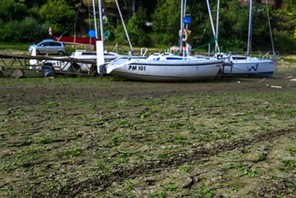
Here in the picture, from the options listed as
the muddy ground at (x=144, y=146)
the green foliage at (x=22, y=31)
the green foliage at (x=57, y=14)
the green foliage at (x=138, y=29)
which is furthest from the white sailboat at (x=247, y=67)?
the green foliage at (x=57, y=14)

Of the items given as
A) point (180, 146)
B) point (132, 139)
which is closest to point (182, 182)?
point (180, 146)

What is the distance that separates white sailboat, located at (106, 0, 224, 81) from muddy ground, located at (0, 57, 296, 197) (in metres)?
6.06

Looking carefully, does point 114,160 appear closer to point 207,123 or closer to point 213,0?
point 207,123

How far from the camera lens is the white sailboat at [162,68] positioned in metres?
22.6

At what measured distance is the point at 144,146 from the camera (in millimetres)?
8836

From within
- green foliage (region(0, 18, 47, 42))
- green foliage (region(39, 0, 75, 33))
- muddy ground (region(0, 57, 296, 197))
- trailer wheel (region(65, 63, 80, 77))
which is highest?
green foliage (region(39, 0, 75, 33))

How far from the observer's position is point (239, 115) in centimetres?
1288

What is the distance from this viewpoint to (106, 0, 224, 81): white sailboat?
74.3 ft

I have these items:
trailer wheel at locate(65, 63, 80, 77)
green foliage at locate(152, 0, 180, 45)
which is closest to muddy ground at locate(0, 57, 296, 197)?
trailer wheel at locate(65, 63, 80, 77)

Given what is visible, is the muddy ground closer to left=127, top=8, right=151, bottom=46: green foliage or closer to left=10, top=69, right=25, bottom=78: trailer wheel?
left=10, top=69, right=25, bottom=78: trailer wheel

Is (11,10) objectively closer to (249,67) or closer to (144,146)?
(249,67)

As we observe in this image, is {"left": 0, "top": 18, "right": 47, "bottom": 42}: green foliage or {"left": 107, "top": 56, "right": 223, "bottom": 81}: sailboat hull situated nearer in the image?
{"left": 107, "top": 56, "right": 223, "bottom": 81}: sailboat hull

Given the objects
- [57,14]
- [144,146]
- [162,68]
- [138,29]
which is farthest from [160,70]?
[57,14]

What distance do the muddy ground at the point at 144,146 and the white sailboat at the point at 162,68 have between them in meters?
6.06
